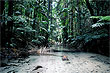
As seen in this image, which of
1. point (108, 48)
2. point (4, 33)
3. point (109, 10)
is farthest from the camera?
point (109, 10)

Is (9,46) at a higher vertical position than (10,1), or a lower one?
lower

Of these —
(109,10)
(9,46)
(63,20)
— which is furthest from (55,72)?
(63,20)

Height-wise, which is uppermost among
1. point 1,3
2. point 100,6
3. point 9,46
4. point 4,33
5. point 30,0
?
point 30,0

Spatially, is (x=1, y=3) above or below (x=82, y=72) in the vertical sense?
above

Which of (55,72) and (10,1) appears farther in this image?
(10,1)

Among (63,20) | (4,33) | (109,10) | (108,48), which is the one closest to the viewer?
(108,48)

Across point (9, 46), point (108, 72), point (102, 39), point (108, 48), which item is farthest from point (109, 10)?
point (9, 46)

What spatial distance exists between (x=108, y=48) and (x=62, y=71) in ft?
8.44

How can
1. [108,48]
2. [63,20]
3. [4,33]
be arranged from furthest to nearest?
[63,20] < [4,33] < [108,48]

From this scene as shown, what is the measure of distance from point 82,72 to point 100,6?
17.2 feet

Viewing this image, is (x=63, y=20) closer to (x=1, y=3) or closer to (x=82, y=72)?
(x=1, y=3)

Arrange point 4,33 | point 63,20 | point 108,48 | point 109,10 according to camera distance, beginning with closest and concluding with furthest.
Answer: point 108,48 → point 4,33 → point 109,10 → point 63,20

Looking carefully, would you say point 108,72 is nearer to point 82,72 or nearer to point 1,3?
point 82,72

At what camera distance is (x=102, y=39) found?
3.71 m
